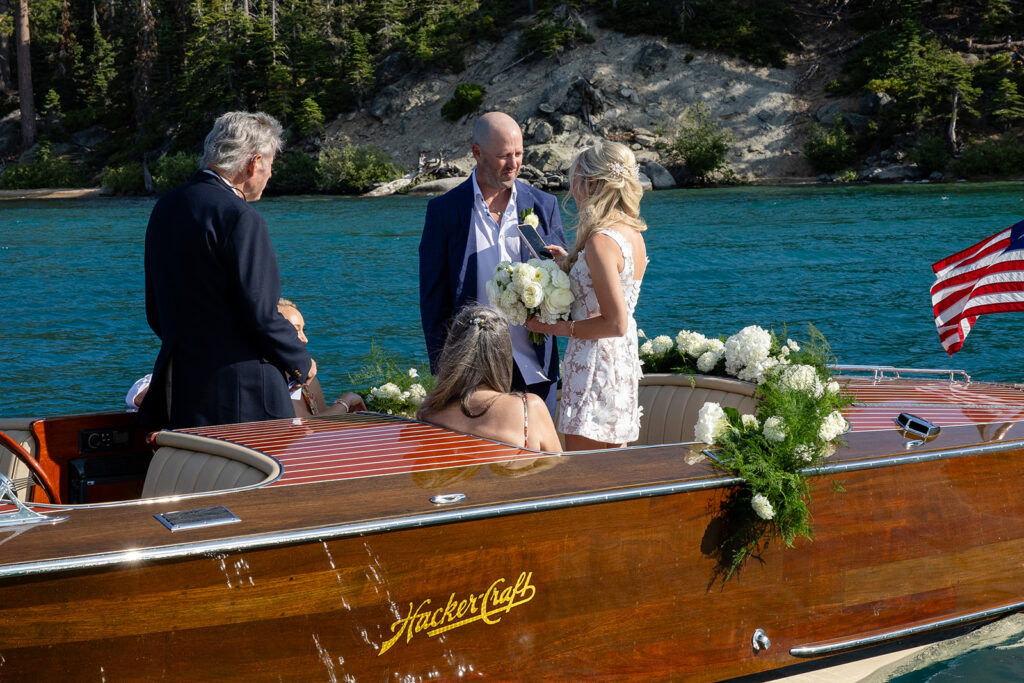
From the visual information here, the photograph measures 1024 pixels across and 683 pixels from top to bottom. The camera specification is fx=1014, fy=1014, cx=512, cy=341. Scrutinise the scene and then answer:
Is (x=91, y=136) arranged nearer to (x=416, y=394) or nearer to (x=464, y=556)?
(x=416, y=394)

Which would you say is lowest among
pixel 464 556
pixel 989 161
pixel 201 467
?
pixel 464 556

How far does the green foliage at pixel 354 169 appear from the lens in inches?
1518

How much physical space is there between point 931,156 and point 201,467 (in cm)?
3373

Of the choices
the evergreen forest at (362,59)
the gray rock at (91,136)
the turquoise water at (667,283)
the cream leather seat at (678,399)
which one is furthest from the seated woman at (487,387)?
the gray rock at (91,136)

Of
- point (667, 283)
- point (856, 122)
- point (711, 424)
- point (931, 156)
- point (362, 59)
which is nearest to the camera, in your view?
point (711, 424)

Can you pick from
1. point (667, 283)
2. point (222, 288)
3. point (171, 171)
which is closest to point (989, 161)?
point (667, 283)

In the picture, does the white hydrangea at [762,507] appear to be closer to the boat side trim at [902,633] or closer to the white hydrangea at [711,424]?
the white hydrangea at [711,424]

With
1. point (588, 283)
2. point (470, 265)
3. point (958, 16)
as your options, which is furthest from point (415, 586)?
point (958, 16)

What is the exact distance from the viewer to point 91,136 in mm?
51562

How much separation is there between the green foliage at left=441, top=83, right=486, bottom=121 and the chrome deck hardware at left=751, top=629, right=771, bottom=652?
129ft

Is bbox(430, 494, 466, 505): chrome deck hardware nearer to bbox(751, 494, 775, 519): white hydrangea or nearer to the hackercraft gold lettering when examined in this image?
the hackercraft gold lettering

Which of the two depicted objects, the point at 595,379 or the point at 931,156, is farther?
the point at 931,156

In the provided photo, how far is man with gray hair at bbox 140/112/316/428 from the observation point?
3.23 m

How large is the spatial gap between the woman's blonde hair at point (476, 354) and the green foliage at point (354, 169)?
36.1 m
